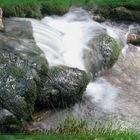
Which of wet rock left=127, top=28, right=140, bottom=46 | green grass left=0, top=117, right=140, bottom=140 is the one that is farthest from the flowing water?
green grass left=0, top=117, right=140, bottom=140

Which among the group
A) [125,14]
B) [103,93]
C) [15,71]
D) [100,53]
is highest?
[15,71]

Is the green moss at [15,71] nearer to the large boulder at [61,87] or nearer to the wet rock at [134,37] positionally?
the large boulder at [61,87]

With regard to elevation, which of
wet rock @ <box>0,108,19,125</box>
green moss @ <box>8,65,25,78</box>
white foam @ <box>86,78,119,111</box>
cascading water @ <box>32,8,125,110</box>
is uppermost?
green moss @ <box>8,65,25,78</box>

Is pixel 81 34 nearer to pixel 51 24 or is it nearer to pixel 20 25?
pixel 51 24

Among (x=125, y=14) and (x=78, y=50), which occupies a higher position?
(x=125, y=14)

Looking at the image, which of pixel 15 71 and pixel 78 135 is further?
pixel 15 71

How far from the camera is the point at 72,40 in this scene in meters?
11.4

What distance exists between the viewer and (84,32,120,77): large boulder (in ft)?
34.6

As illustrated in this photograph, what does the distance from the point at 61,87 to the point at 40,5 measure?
399 centimetres

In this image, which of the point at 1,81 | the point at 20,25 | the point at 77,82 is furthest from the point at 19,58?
the point at 20,25

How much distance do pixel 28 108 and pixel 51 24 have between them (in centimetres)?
472

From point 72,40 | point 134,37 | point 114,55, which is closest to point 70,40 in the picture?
point 72,40

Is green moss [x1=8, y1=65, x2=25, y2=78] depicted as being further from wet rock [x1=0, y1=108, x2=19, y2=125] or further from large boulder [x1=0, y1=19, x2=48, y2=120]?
wet rock [x1=0, y1=108, x2=19, y2=125]

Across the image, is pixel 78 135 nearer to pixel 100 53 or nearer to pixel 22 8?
pixel 100 53
